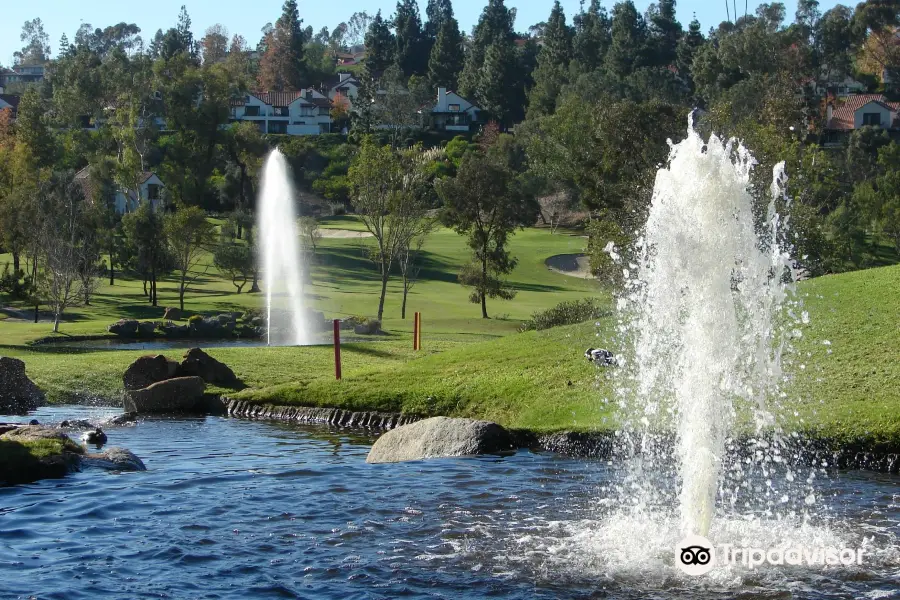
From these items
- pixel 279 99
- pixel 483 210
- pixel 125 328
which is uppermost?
pixel 279 99

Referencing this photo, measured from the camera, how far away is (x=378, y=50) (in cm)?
16912

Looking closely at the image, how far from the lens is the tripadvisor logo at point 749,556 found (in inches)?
488

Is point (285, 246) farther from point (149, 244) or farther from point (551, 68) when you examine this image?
point (551, 68)

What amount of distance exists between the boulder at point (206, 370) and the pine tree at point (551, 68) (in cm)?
9481

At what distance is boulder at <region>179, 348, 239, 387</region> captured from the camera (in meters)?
27.0

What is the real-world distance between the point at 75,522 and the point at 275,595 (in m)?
4.16

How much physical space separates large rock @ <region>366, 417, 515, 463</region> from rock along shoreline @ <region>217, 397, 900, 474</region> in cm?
62

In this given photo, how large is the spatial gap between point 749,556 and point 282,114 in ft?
424

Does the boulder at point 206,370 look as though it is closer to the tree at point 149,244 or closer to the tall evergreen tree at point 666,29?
the tree at point 149,244

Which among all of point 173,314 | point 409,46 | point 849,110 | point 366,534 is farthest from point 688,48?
point 366,534

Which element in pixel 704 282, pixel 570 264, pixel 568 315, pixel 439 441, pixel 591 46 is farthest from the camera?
pixel 591 46

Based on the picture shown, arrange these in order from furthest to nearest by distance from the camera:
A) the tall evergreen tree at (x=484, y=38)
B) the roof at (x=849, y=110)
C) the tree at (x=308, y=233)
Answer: the tall evergreen tree at (x=484, y=38), the roof at (x=849, y=110), the tree at (x=308, y=233)

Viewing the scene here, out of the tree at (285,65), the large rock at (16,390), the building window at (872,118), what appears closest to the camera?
the large rock at (16,390)

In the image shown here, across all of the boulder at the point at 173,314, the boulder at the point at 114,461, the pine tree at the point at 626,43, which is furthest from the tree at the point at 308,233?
the pine tree at the point at 626,43
